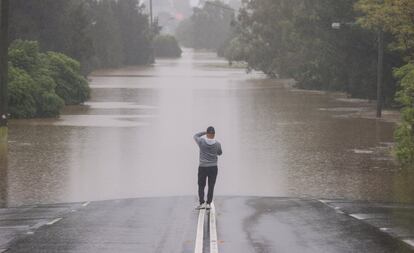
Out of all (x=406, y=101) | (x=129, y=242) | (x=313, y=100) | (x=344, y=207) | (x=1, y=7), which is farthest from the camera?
(x=313, y=100)

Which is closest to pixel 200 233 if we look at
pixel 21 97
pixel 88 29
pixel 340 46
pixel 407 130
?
pixel 407 130

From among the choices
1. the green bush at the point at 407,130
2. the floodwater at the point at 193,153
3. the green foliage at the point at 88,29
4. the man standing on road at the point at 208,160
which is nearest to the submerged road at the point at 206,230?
the man standing on road at the point at 208,160

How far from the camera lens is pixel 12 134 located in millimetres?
29828

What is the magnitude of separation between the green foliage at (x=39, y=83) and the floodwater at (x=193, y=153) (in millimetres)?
1097

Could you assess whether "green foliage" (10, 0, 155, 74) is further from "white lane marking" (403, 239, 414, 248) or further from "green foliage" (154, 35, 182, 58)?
"white lane marking" (403, 239, 414, 248)

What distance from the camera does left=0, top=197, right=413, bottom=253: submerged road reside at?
34.3 ft

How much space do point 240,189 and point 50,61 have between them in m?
29.6

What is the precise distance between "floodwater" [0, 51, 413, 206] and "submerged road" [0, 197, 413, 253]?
2.91 m

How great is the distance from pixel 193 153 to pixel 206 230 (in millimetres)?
13260

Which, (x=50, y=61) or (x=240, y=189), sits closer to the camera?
(x=240, y=189)

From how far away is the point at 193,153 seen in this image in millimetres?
25094

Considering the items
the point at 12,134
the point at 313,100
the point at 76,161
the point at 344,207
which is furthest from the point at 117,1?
the point at 344,207

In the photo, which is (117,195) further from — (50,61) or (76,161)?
(50,61)

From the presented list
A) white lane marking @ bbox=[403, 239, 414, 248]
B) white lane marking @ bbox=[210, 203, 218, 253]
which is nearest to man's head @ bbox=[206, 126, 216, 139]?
white lane marking @ bbox=[210, 203, 218, 253]
